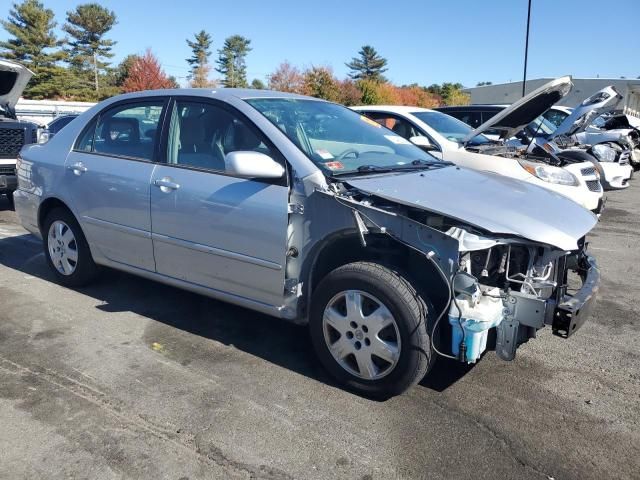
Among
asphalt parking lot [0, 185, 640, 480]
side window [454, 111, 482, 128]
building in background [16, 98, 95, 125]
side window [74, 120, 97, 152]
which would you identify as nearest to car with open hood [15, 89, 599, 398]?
side window [74, 120, 97, 152]

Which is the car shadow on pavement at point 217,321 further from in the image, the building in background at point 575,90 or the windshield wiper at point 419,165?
the building in background at point 575,90

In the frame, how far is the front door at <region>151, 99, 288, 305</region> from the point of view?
11.5 ft

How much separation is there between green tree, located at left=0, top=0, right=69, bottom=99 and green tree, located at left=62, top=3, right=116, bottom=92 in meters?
2.97

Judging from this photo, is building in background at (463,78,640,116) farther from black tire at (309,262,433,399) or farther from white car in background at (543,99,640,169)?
black tire at (309,262,433,399)

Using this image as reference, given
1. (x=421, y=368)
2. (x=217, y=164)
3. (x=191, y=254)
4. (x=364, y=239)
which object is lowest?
(x=421, y=368)

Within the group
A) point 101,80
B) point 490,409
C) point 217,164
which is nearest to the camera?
point 490,409

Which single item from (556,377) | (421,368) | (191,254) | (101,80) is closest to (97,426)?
(191,254)

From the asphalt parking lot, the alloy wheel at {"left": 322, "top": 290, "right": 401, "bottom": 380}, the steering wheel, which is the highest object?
the steering wheel

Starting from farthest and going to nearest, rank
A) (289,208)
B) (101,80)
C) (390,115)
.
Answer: (101,80) < (390,115) < (289,208)

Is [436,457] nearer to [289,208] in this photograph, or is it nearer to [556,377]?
[556,377]

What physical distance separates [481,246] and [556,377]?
49.2 inches

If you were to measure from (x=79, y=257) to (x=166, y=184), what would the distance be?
148cm

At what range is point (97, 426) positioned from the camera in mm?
2936

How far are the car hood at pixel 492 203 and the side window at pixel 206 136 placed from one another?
2.89 ft
